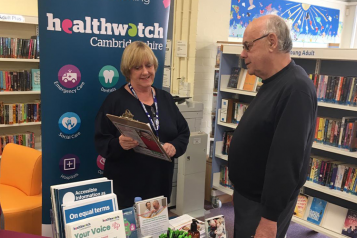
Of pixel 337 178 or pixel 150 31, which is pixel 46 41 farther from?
pixel 337 178

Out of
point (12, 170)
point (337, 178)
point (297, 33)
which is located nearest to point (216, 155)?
point (337, 178)

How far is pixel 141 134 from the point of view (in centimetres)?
160

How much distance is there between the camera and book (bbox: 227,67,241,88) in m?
3.81

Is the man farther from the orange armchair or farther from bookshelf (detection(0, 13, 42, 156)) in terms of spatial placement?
bookshelf (detection(0, 13, 42, 156))

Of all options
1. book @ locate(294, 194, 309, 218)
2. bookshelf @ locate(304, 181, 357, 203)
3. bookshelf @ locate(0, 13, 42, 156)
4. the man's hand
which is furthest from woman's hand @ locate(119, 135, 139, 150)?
bookshelf @ locate(0, 13, 42, 156)

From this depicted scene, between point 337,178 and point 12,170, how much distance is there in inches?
117

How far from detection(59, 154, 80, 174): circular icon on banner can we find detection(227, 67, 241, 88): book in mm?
2110

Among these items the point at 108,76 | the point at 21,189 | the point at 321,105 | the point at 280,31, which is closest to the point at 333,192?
the point at 321,105

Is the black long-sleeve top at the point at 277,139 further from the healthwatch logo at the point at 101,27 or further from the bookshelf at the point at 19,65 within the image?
the bookshelf at the point at 19,65

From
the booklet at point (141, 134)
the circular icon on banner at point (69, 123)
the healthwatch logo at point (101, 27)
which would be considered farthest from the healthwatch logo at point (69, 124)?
the booklet at point (141, 134)

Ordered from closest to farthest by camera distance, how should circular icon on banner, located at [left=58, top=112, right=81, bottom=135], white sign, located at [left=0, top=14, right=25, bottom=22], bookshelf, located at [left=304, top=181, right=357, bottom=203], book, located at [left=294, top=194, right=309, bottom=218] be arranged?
circular icon on banner, located at [left=58, top=112, right=81, bottom=135]
bookshelf, located at [left=304, top=181, right=357, bottom=203]
book, located at [left=294, top=194, right=309, bottom=218]
white sign, located at [left=0, top=14, right=25, bottom=22]

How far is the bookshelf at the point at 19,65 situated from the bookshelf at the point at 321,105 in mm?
2529

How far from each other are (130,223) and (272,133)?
71cm

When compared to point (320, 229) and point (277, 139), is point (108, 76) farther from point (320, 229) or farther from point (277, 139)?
point (320, 229)
